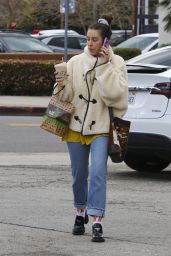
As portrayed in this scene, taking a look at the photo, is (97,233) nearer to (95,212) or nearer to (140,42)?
(95,212)

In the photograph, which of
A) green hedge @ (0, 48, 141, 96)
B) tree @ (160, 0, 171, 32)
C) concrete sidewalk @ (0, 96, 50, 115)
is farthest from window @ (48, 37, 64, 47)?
tree @ (160, 0, 171, 32)

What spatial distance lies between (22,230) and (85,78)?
1401 millimetres

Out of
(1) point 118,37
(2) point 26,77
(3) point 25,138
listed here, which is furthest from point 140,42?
(3) point 25,138

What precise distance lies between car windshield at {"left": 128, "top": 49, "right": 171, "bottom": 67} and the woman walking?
10.9ft

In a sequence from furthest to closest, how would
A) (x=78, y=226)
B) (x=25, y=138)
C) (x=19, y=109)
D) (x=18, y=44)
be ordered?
(x=18, y=44), (x=19, y=109), (x=25, y=138), (x=78, y=226)

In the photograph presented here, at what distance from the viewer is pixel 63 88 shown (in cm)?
715

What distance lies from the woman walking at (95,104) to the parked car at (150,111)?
112 inches

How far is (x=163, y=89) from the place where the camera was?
10.0m

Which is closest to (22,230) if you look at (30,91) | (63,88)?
(63,88)

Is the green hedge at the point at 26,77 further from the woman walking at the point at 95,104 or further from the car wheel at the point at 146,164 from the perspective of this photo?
the woman walking at the point at 95,104

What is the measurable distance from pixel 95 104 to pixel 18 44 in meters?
20.3

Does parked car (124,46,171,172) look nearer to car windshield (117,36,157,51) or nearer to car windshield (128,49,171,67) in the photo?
car windshield (128,49,171,67)

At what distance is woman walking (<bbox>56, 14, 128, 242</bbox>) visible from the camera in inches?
278

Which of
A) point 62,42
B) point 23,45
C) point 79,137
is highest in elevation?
point 79,137
